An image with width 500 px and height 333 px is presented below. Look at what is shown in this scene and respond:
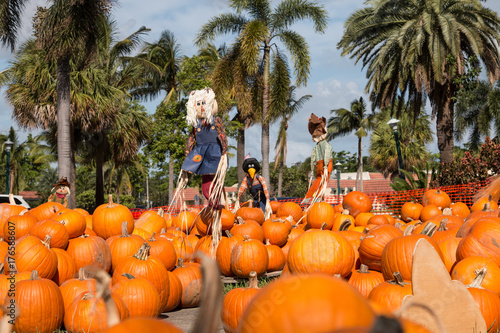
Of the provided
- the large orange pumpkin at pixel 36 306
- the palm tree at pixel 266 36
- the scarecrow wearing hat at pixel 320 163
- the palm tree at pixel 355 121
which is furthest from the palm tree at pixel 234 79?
the palm tree at pixel 355 121

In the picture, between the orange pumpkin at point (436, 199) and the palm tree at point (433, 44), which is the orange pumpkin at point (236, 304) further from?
the palm tree at point (433, 44)

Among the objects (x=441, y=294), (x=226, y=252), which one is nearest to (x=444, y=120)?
(x=226, y=252)

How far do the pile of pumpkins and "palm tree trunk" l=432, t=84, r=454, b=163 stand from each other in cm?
1416

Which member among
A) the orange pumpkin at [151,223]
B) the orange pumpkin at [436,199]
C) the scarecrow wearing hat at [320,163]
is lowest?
the orange pumpkin at [151,223]

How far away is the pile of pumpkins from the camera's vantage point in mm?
760

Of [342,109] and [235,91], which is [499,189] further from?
[342,109]

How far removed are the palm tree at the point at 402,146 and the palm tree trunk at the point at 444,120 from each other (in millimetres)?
18587

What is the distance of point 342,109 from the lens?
48062mm

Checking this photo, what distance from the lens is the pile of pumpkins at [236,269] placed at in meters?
0.76

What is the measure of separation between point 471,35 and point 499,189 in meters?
16.9

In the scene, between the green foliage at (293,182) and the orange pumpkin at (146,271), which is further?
the green foliage at (293,182)

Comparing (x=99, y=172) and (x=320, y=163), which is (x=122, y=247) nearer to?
(x=320, y=163)

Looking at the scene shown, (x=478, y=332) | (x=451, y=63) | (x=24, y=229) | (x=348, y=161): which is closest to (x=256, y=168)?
(x=24, y=229)

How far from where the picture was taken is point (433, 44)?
18328 millimetres
